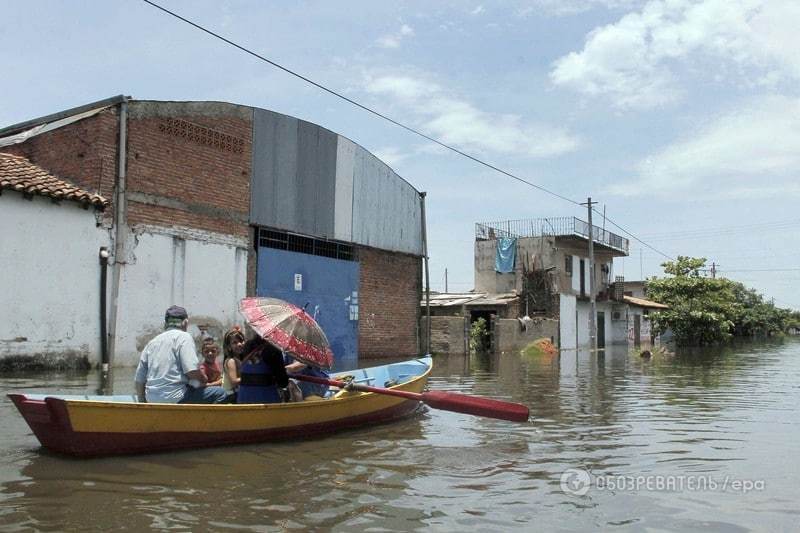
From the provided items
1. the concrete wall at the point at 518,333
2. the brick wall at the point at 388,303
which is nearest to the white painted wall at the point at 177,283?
the brick wall at the point at 388,303

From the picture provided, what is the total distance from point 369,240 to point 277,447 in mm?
14580

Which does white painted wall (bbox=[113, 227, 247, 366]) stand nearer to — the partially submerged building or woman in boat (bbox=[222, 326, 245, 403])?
woman in boat (bbox=[222, 326, 245, 403])

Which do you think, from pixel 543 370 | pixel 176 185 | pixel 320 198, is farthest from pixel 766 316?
pixel 176 185

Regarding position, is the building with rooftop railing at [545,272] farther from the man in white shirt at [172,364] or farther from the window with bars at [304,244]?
the man in white shirt at [172,364]

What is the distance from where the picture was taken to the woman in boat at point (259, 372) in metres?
7.82

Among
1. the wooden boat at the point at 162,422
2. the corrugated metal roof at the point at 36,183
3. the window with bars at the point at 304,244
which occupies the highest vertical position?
the corrugated metal roof at the point at 36,183

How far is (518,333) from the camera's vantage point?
31.6 metres

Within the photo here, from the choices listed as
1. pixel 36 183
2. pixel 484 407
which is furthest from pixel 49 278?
pixel 484 407

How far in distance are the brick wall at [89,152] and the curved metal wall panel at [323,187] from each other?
3.93 meters

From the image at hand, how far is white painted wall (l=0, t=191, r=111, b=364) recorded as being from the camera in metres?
13.5

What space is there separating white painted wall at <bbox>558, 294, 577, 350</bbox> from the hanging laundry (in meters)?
3.25

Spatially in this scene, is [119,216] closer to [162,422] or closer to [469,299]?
[162,422]

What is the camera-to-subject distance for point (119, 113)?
1541 cm

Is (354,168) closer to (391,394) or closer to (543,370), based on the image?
(543,370)
